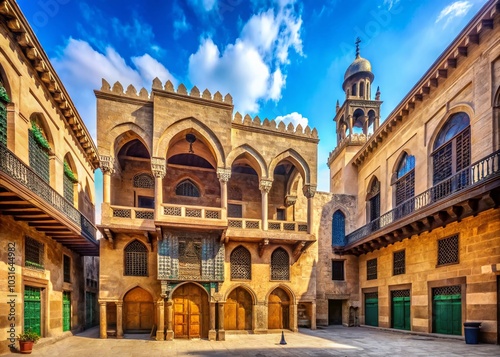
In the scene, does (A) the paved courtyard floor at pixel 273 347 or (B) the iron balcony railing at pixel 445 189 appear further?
(B) the iron balcony railing at pixel 445 189

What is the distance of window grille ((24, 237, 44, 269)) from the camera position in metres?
11.0

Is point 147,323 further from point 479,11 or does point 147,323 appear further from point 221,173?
point 479,11

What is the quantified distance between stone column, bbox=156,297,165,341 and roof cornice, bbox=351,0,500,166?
48.8ft

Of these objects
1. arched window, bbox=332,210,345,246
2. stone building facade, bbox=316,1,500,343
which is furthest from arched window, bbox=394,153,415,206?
arched window, bbox=332,210,345,246

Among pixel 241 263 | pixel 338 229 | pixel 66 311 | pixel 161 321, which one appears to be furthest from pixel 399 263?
pixel 66 311

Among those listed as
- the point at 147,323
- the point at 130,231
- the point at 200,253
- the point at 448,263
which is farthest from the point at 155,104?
the point at 448,263

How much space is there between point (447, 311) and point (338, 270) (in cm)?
742

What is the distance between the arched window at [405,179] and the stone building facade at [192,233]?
483cm

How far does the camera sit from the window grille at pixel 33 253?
36.2 feet

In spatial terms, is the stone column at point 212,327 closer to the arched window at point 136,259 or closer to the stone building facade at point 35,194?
the arched window at point 136,259

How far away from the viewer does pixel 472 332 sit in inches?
412

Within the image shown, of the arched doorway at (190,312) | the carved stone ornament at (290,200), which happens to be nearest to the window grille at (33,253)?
the arched doorway at (190,312)

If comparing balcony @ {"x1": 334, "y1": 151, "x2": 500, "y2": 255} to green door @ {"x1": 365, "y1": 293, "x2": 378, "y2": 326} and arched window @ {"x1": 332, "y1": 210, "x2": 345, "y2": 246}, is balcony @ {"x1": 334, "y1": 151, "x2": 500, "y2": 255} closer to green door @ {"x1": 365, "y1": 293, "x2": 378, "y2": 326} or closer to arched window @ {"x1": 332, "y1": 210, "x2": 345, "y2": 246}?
arched window @ {"x1": 332, "y1": 210, "x2": 345, "y2": 246}

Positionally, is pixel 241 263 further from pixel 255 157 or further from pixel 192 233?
pixel 255 157
